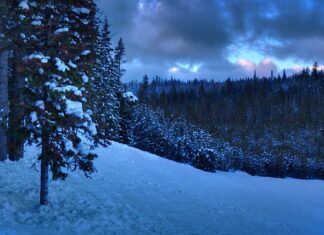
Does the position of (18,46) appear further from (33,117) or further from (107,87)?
(107,87)

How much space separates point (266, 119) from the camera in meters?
144

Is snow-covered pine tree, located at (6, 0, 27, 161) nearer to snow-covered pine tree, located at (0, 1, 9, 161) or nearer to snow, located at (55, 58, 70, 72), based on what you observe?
snow-covered pine tree, located at (0, 1, 9, 161)

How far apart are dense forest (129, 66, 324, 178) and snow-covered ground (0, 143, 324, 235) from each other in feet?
90.9

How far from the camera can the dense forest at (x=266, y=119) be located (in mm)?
74562

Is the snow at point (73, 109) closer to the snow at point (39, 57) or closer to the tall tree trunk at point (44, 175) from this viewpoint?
the tall tree trunk at point (44, 175)

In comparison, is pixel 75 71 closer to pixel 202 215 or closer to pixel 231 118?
pixel 202 215

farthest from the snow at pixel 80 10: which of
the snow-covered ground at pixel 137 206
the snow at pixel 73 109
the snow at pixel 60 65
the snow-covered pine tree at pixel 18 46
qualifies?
the snow-covered ground at pixel 137 206

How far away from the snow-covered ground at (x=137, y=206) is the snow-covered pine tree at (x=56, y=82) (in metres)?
1.29

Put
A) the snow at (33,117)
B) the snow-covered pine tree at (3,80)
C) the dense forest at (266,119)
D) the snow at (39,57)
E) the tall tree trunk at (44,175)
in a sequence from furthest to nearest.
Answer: the dense forest at (266,119), the snow-covered pine tree at (3,80), the tall tree trunk at (44,175), the snow at (39,57), the snow at (33,117)

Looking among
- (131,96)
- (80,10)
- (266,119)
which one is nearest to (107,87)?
(131,96)

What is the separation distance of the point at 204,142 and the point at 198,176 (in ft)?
85.5

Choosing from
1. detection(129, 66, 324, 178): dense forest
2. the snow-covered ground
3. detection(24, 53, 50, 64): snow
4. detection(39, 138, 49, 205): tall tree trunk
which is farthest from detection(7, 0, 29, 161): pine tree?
detection(129, 66, 324, 178): dense forest

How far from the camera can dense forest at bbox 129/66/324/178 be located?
2936 inches

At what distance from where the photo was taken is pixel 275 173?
72.8m
